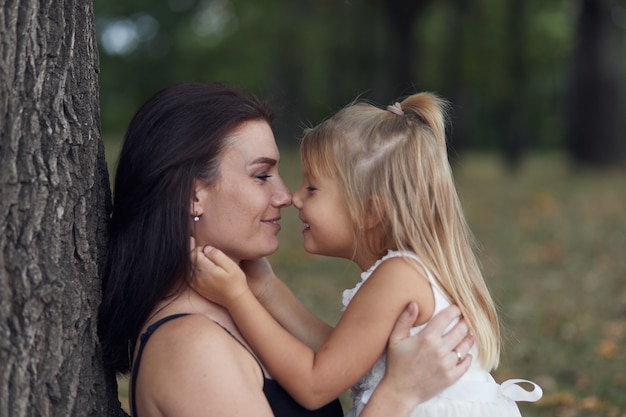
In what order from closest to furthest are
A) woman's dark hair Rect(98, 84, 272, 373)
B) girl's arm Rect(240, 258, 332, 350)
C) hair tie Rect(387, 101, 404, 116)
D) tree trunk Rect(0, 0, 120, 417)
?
1. tree trunk Rect(0, 0, 120, 417)
2. woman's dark hair Rect(98, 84, 272, 373)
3. hair tie Rect(387, 101, 404, 116)
4. girl's arm Rect(240, 258, 332, 350)

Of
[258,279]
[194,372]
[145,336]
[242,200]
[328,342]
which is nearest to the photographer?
[194,372]

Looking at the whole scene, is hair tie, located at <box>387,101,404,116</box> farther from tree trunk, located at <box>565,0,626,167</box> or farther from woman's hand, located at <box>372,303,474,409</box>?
tree trunk, located at <box>565,0,626,167</box>

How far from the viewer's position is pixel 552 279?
834 centimetres

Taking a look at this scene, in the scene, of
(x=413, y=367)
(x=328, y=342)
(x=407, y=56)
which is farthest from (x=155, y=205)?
(x=407, y=56)

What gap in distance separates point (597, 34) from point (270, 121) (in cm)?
1569

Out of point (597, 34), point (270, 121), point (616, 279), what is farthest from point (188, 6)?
point (270, 121)

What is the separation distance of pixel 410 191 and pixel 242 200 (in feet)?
1.67

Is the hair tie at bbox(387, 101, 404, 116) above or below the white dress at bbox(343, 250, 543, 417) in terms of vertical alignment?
above

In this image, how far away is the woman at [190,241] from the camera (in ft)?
8.03

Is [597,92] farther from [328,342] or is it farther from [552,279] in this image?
[328,342]

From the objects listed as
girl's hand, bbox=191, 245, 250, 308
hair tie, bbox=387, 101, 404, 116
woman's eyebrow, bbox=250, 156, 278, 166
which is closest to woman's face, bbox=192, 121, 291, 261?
woman's eyebrow, bbox=250, 156, 278, 166

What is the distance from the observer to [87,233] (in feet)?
8.34

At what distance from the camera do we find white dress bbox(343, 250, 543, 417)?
260 cm

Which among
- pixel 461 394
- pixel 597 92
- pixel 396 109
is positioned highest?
pixel 396 109
